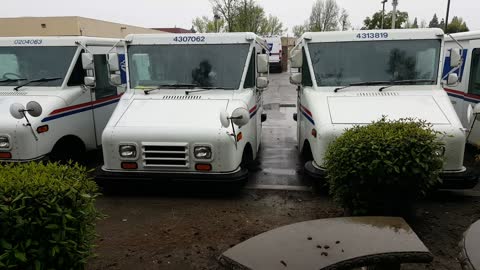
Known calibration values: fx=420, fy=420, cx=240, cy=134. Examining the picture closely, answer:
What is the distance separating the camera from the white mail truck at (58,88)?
660 centimetres

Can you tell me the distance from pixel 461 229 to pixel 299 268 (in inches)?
124

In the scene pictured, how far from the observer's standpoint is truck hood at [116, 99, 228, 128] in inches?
224

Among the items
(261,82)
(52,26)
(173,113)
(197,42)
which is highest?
(52,26)

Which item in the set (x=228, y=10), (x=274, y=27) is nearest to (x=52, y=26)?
(x=228, y=10)

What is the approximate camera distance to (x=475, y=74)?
8.14 m

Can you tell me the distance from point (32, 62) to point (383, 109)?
230 inches

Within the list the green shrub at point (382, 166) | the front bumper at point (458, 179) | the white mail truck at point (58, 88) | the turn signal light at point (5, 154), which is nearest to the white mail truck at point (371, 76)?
the front bumper at point (458, 179)

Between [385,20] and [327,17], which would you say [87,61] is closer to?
[385,20]

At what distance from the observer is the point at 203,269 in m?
4.01

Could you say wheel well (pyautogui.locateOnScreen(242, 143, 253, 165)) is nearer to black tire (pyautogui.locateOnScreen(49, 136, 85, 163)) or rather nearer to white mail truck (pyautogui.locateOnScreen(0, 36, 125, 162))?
white mail truck (pyautogui.locateOnScreen(0, 36, 125, 162))

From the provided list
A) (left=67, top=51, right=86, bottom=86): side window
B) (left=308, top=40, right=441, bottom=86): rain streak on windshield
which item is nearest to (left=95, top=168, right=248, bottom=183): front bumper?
(left=308, top=40, right=441, bottom=86): rain streak on windshield

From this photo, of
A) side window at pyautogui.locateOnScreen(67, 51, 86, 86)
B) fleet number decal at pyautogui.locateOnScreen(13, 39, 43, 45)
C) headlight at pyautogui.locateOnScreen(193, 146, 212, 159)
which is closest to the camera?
headlight at pyautogui.locateOnScreen(193, 146, 212, 159)

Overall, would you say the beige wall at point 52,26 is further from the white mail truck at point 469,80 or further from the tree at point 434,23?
the tree at point 434,23

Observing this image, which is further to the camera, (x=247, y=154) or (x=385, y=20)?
(x=385, y=20)
